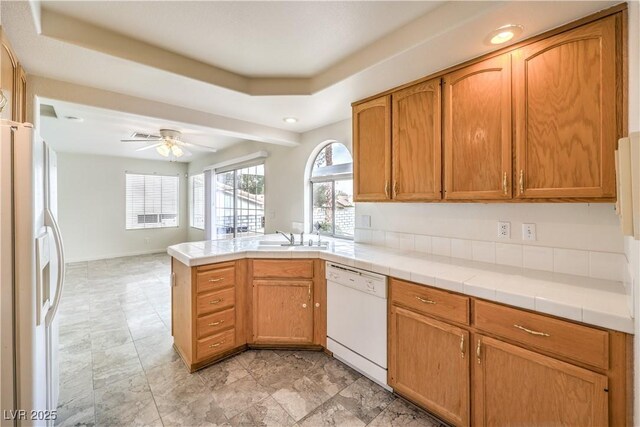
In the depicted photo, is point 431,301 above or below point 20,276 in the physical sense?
below

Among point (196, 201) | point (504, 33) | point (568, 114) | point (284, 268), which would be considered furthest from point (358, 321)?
point (196, 201)

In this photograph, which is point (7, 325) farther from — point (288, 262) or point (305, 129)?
point (305, 129)

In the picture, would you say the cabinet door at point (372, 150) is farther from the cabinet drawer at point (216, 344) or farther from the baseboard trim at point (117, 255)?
the baseboard trim at point (117, 255)

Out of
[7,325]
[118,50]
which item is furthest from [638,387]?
[118,50]

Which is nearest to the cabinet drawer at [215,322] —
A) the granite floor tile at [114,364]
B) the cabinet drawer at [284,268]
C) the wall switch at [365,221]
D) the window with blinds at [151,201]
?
the cabinet drawer at [284,268]

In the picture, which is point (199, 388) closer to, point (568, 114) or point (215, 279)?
point (215, 279)

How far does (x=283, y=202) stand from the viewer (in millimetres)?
3947

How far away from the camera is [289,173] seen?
3.85 metres

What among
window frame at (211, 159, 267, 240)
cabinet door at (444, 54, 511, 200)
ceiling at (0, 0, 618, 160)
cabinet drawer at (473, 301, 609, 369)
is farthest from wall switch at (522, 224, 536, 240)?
window frame at (211, 159, 267, 240)

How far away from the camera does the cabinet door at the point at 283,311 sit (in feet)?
7.70

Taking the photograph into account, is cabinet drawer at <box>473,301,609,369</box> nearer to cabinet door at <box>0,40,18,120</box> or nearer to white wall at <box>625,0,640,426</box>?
white wall at <box>625,0,640,426</box>

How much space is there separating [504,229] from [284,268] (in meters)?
1.69

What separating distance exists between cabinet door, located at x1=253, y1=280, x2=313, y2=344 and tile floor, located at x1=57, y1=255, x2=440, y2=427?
0.50ft

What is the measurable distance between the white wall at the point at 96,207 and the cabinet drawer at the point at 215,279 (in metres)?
5.67
